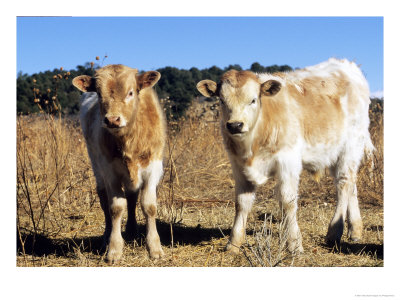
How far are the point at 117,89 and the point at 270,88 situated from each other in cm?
157

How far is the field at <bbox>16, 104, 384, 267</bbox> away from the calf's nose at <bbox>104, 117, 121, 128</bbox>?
1.02 metres

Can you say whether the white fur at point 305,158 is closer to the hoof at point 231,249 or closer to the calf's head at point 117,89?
the hoof at point 231,249

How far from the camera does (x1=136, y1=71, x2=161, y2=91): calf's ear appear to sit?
474 cm

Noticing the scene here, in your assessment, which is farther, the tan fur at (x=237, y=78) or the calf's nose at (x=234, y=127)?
the tan fur at (x=237, y=78)

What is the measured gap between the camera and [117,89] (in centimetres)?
446

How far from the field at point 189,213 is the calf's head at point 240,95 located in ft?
3.05

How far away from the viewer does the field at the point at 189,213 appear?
4.76 meters

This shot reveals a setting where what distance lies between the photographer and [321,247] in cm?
530

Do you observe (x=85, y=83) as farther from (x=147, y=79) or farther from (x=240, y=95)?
(x=240, y=95)

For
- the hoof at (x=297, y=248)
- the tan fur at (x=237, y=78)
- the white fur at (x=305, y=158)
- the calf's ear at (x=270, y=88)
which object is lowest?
the hoof at (x=297, y=248)

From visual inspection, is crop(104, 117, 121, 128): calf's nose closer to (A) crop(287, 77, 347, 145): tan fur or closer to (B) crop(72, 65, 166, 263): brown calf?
(B) crop(72, 65, 166, 263): brown calf

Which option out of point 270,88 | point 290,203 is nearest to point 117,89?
point 270,88

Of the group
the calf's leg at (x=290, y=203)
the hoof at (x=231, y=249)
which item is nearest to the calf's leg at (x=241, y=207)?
the hoof at (x=231, y=249)
